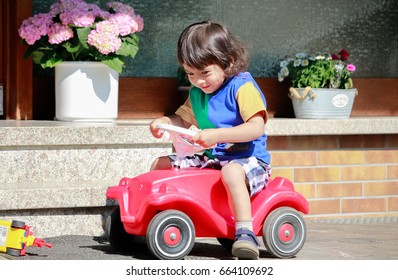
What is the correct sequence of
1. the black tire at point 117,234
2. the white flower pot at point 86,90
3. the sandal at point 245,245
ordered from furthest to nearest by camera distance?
the white flower pot at point 86,90 → the black tire at point 117,234 → the sandal at point 245,245

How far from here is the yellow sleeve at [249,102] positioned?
14.2 ft

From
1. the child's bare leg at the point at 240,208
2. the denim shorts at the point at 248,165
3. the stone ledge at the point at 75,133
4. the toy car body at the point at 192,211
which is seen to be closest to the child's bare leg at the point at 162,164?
the denim shorts at the point at 248,165

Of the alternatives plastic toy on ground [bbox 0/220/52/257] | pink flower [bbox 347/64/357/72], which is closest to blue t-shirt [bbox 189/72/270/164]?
plastic toy on ground [bbox 0/220/52/257]

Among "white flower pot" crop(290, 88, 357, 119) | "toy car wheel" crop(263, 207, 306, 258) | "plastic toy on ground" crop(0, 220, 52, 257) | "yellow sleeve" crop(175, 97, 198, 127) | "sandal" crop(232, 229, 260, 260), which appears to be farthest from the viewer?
"white flower pot" crop(290, 88, 357, 119)

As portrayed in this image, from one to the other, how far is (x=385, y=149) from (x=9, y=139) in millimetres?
2369

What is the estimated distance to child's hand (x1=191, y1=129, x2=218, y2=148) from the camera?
412 centimetres

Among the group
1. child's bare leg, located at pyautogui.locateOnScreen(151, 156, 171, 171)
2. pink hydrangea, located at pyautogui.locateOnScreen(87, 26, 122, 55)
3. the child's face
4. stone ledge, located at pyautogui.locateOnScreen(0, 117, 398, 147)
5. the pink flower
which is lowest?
child's bare leg, located at pyautogui.locateOnScreen(151, 156, 171, 171)

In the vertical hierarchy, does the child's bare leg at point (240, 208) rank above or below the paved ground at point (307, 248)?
above

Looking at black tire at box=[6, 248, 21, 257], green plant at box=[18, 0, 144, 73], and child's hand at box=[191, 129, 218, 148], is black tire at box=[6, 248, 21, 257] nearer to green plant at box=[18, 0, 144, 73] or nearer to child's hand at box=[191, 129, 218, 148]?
child's hand at box=[191, 129, 218, 148]

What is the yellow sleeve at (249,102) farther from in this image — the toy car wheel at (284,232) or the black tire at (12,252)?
the black tire at (12,252)

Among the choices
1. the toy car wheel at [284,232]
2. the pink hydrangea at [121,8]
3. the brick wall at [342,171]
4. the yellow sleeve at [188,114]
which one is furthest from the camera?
the brick wall at [342,171]

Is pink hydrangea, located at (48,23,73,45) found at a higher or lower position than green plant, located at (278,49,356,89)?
higher

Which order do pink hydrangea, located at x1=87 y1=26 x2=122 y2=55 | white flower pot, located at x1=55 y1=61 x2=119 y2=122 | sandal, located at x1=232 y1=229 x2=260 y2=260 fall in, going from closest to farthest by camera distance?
sandal, located at x1=232 y1=229 x2=260 y2=260 → pink hydrangea, located at x1=87 y1=26 x2=122 y2=55 → white flower pot, located at x1=55 y1=61 x2=119 y2=122

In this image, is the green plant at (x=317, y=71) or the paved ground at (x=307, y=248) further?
the green plant at (x=317, y=71)
